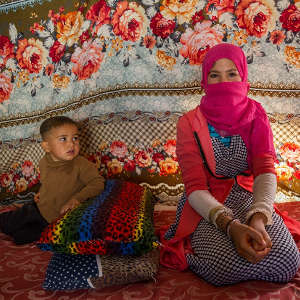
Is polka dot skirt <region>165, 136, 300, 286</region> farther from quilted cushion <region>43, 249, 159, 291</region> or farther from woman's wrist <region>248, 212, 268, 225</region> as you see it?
quilted cushion <region>43, 249, 159, 291</region>

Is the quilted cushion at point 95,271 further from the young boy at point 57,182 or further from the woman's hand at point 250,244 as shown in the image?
the young boy at point 57,182

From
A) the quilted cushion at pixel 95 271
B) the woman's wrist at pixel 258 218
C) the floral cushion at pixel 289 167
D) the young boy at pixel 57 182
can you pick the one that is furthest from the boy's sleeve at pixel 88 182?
the floral cushion at pixel 289 167

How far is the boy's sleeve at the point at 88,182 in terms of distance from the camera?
58.7 inches

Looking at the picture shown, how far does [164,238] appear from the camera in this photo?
136cm

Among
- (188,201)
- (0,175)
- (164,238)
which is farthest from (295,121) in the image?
(0,175)

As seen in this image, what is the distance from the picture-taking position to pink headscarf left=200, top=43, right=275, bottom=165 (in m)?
1.30

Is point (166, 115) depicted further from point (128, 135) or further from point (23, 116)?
point (23, 116)

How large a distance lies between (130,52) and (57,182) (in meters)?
0.80

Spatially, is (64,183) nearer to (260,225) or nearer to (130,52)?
(130,52)

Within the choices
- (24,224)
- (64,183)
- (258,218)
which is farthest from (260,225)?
(24,224)

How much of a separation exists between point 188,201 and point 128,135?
65 centimetres

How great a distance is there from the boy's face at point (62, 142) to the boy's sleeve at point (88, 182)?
0.08 m

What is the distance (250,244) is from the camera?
3.24 feet

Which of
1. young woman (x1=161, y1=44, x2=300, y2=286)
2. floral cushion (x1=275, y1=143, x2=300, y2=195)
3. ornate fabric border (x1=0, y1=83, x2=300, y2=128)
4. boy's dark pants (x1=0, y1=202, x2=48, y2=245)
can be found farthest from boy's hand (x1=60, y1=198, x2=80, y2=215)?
floral cushion (x1=275, y1=143, x2=300, y2=195)
